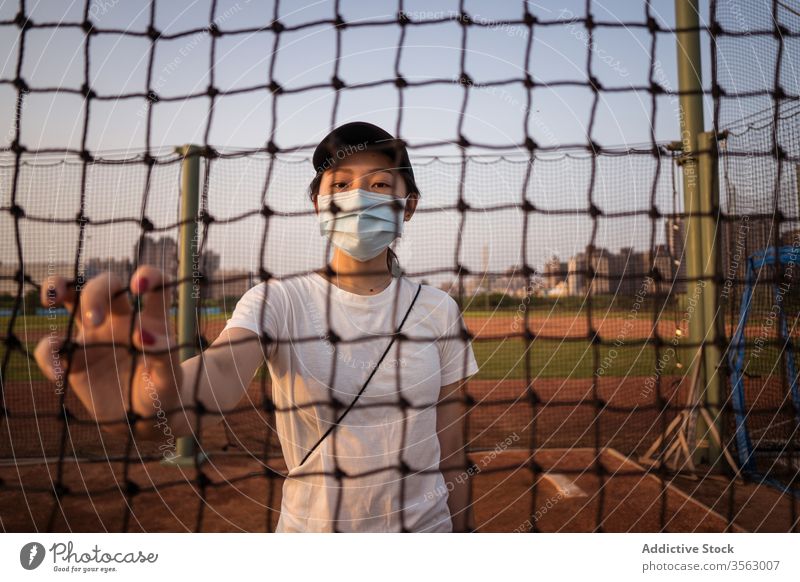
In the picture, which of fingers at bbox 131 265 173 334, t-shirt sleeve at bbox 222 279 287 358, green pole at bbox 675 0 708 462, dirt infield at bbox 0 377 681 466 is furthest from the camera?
dirt infield at bbox 0 377 681 466

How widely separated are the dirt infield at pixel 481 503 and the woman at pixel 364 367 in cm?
69

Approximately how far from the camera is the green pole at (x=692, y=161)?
49.9 inches

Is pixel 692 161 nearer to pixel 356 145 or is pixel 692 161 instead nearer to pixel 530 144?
pixel 530 144

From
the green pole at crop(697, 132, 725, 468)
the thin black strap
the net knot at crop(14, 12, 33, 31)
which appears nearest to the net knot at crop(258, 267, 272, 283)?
the thin black strap

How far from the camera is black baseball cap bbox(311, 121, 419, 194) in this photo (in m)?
0.71

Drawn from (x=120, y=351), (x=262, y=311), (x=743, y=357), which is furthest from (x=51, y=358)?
(x=743, y=357)

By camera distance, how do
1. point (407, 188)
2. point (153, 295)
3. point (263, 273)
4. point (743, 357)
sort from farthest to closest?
1. point (743, 357)
2. point (263, 273)
3. point (407, 188)
4. point (153, 295)

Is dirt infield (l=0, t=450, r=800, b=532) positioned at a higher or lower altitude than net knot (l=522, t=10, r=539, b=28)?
lower

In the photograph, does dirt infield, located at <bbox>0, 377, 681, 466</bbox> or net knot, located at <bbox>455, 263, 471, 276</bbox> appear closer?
net knot, located at <bbox>455, 263, 471, 276</bbox>

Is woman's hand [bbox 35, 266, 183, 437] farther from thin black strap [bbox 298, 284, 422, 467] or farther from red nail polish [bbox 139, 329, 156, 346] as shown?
thin black strap [bbox 298, 284, 422, 467]

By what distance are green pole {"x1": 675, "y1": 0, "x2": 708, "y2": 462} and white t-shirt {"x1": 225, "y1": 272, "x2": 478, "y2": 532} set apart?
0.66m

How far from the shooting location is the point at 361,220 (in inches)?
29.0
